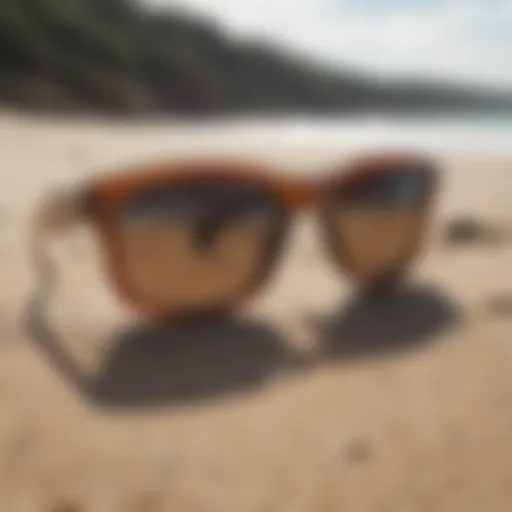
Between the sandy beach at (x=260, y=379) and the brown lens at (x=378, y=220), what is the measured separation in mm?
13

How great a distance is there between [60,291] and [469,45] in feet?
0.67

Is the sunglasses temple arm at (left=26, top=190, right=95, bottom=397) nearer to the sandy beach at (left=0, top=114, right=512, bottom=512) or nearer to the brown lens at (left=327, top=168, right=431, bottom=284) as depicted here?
the sandy beach at (left=0, top=114, right=512, bottom=512)

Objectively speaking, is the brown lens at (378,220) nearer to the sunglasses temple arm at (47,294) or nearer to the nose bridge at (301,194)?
the nose bridge at (301,194)

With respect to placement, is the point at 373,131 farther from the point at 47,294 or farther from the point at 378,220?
the point at 47,294

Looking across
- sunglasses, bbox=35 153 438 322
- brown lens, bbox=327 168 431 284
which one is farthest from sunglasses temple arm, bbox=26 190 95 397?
brown lens, bbox=327 168 431 284

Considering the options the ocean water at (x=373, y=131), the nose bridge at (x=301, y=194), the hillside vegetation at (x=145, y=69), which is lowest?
the nose bridge at (x=301, y=194)

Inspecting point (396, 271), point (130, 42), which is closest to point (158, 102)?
point (130, 42)

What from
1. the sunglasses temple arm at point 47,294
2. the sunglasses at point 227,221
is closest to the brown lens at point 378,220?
the sunglasses at point 227,221

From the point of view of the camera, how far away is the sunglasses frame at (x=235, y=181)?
282 mm

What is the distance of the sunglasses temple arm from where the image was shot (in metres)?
0.28

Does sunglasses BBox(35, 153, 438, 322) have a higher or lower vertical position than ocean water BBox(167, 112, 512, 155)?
lower

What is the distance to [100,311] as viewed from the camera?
1.00 feet

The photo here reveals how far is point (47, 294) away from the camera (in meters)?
0.31

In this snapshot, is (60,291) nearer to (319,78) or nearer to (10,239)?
(10,239)
